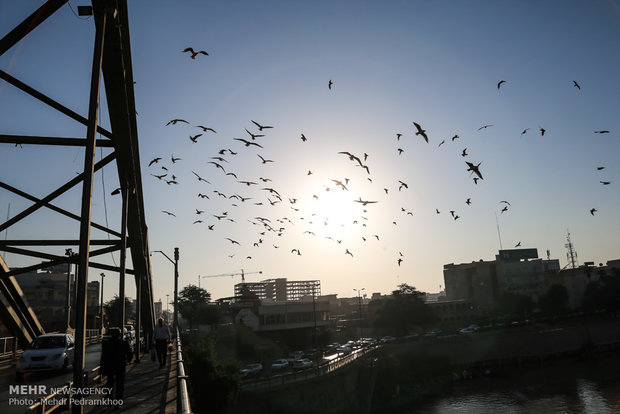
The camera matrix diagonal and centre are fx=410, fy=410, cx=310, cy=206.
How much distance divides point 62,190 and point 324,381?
36.3m

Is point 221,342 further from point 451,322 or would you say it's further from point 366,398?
point 451,322

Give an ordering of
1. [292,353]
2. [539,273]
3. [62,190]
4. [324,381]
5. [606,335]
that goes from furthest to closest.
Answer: [539,273] → [606,335] → [292,353] → [324,381] → [62,190]

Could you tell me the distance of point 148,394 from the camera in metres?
11.2

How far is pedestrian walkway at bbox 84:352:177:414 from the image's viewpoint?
928cm

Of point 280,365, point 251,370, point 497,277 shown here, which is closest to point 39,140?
point 251,370

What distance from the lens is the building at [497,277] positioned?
124m

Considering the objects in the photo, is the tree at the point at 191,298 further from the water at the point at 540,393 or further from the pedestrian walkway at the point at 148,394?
the pedestrian walkway at the point at 148,394

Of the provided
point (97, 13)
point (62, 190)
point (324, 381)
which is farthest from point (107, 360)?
point (324, 381)

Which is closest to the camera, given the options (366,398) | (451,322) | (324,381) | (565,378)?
(324,381)

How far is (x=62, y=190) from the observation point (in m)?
13.9

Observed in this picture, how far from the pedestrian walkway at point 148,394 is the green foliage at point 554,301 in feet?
360

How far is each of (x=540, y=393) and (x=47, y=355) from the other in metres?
63.6

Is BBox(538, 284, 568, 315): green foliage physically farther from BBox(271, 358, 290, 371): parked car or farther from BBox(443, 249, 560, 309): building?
BBox(271, 358, 290, 371): parked car

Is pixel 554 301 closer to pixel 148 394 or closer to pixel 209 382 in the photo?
pixel 209 382
